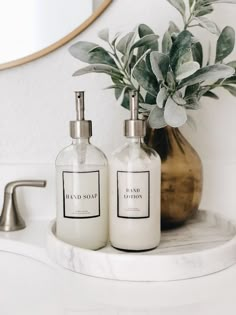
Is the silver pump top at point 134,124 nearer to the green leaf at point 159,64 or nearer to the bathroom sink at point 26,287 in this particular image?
the green leaf at point 159,64

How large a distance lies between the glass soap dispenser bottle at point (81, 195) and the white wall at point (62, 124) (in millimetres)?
196

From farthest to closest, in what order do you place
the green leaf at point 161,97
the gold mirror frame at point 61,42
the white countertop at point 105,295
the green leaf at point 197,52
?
the gold mirror frame at point 61,42 → the green leaf at point 197,52 → the green leaf at point 161,97 → the white countertop at point 105,295

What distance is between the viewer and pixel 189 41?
0.63 meters

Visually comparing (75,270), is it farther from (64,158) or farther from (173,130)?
Answer: (173,130)

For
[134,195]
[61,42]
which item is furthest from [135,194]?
[61,42]

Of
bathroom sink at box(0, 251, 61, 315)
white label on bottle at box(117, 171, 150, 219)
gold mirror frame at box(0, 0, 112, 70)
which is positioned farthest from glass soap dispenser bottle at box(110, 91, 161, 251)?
gold mirror frame at box(0, 0, 112, 70)

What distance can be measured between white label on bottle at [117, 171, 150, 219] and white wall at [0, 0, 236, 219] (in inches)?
9.5

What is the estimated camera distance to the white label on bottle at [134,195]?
2.10 ft

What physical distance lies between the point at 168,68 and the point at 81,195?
226 mm

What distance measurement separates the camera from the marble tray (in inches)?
23.5

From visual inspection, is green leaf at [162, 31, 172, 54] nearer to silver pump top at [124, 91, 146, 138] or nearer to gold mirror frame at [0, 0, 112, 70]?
silver pump top at [124, 91, 146, 138]

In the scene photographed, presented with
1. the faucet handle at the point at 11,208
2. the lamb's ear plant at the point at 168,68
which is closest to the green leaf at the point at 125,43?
the lamb's ear plant at the point at 168,68

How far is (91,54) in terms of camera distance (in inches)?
27.2

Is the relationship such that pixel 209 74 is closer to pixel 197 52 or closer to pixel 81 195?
pixel 197 52
